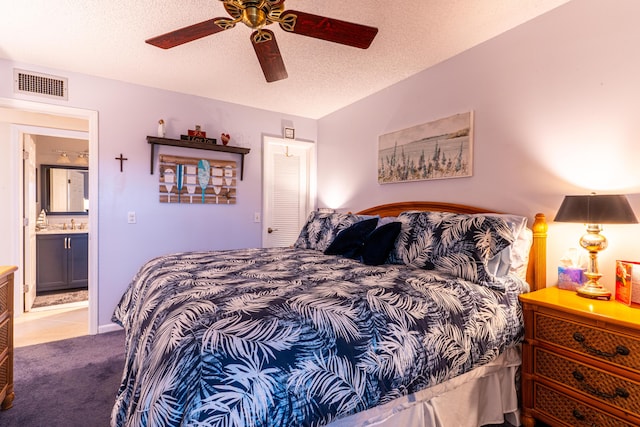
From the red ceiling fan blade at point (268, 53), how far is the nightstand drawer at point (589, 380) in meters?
2.28

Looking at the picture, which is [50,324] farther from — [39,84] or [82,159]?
[82,159]

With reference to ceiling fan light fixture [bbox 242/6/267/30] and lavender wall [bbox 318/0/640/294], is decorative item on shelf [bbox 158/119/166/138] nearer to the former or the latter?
ceiling fan light fixture [bbox 242/6/267/30]

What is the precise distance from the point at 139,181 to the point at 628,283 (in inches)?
155

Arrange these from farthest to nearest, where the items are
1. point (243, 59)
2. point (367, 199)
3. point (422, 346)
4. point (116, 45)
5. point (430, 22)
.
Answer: point (367, 199)
point (243, 59)
point (116, 45)
point (430, 22)
point (422, 346)

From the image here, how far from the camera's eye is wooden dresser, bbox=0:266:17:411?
1.71 m

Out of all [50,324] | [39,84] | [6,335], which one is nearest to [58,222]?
[50,324]

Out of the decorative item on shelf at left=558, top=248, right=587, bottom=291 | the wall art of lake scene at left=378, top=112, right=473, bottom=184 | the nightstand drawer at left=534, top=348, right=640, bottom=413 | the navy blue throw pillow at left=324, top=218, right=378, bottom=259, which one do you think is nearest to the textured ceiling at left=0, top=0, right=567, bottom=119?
the wall art of lake scene at left=378, top=112, right=473, bottom=184

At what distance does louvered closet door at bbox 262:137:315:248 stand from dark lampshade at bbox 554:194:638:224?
10.2 ft

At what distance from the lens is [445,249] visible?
77.1 inches

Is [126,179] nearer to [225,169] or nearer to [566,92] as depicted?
[225,169]

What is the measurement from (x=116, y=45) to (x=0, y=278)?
6.08 ft

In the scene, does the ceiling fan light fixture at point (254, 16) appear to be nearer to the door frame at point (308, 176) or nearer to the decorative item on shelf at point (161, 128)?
the decorative item on shelf at point (161, 128)

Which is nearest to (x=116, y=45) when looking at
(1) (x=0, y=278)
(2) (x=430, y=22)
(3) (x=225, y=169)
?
(3) (x=225, y=169)

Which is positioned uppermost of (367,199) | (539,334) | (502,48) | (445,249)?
(502,48)
